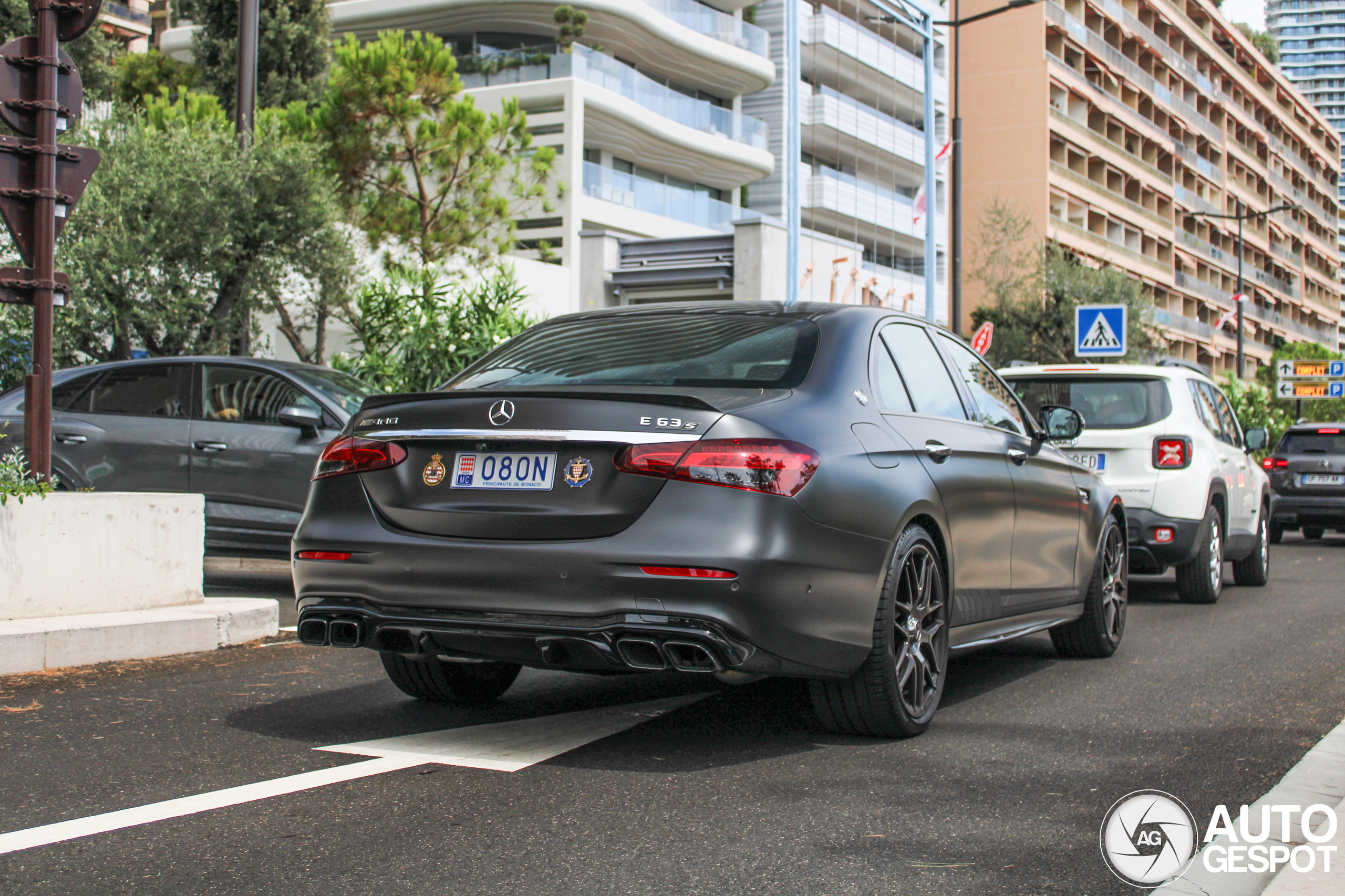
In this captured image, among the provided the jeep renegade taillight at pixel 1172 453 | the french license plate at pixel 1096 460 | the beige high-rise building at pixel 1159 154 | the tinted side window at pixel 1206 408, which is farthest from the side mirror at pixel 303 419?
the beige high-rise building at pixel 1159 154

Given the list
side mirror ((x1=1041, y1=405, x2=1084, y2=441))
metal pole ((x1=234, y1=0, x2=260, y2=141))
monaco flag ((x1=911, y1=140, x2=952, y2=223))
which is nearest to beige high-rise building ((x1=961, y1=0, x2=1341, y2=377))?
monaco flag ((x1=911, y1=140, x2=952, y2=223))

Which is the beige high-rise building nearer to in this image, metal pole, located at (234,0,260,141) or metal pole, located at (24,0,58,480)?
metal pole, located at (234,0,260,141)

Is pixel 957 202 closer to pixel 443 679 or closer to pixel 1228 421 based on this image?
pixel 1228 421

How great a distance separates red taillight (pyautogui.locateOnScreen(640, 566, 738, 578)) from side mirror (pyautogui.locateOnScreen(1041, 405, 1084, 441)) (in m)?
3.48

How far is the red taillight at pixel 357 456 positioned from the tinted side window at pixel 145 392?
17.1ft

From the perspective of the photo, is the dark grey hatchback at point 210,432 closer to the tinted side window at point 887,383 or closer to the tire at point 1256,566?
the tinted side window at point 887,383

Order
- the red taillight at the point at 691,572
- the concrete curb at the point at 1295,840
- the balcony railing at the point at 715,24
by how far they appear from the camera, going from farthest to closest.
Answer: the balcony railing at the point at 715,24 → the red taillight at the point at 691,572 → the concrete curb at the point at 1295,840

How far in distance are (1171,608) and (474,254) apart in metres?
16.5

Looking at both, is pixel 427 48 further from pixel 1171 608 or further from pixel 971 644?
pixel 971 644

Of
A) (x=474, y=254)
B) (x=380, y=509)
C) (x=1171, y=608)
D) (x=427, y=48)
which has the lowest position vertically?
(x=1171, y=608)

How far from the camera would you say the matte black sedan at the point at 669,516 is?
4172 millimetres

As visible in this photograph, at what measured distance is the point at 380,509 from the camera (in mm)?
4562

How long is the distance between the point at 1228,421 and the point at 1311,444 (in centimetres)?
732

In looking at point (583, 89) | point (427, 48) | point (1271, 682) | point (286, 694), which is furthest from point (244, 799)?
point (583, 89)
